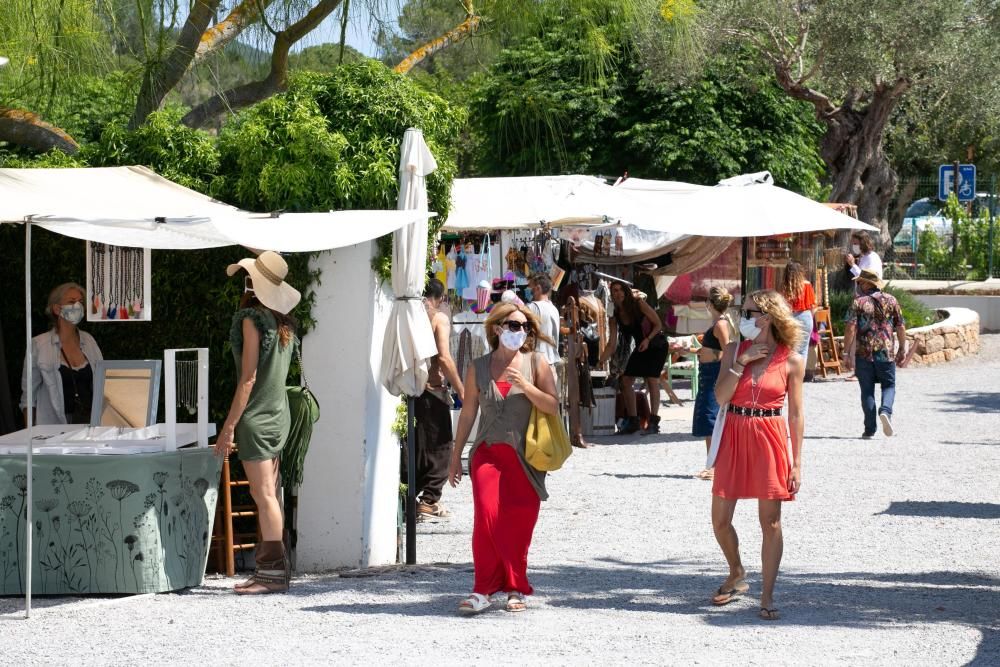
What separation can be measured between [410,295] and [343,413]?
75 centimetres

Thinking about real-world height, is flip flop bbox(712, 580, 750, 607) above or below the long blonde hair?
below

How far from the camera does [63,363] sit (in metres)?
8.01

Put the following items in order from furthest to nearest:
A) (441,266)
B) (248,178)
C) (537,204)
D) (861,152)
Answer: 1. (861,152)
2. (441,266)
3. (537,204)
4. (248,178)

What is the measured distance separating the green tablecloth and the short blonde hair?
5.68 ft

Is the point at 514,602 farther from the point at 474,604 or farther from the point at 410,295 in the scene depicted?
the point at 410,295

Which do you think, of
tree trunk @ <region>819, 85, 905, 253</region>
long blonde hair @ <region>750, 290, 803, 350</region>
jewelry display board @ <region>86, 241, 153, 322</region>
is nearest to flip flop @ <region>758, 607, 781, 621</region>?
long blonde hair @ <region>750, 290, 803, 350</region>

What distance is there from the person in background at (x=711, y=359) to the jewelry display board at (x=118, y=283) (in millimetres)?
4918

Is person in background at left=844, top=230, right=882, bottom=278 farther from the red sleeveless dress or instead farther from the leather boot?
the leather boot

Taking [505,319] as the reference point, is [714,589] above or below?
below

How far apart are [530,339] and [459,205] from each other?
6.57 m

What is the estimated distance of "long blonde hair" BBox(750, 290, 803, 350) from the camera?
6562 mm

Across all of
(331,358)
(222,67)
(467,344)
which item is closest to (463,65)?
(222,67)

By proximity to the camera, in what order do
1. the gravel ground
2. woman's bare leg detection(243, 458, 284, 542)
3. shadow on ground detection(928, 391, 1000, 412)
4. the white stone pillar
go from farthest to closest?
shadow on ground detection(928, 391, 1000, 412) → the white stone pillar → woman's bare leg detection(243, 458, 284, 542) → the gravel ground

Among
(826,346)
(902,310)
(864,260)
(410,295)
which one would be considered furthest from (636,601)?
(902,310)
